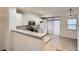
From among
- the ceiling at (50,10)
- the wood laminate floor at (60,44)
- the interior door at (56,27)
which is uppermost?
the ceiling at (50,10)

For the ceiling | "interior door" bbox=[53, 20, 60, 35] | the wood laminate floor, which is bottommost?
the wood laminate floor

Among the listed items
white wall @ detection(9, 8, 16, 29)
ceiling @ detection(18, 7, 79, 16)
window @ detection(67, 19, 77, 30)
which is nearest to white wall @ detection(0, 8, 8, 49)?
white wall @ detection(9, 8, 16, 29)

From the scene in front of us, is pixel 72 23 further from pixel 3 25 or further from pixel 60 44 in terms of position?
pixel 3 25

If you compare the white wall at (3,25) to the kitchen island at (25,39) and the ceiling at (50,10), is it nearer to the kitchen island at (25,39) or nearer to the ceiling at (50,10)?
the kitchen island at (25,39)

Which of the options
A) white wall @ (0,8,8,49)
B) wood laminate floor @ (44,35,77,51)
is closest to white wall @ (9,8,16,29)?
white wall @ (0,8,8,49)

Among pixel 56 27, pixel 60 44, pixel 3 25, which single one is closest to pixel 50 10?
pixel 56 27

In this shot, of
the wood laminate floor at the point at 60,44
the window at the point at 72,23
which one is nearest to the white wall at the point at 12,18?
the wood laminate floor at the point at 60,44

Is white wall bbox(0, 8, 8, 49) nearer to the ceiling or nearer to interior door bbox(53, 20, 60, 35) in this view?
A: the ceiling

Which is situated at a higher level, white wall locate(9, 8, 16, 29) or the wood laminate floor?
white wall locate(9, 8, 16, 29)

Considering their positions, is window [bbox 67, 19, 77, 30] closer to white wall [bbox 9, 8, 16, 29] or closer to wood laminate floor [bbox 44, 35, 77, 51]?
wood laminate floor [bbox 44, 35, 77, 51]

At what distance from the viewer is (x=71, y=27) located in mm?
1342

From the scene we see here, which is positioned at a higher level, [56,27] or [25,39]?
[56,27]
